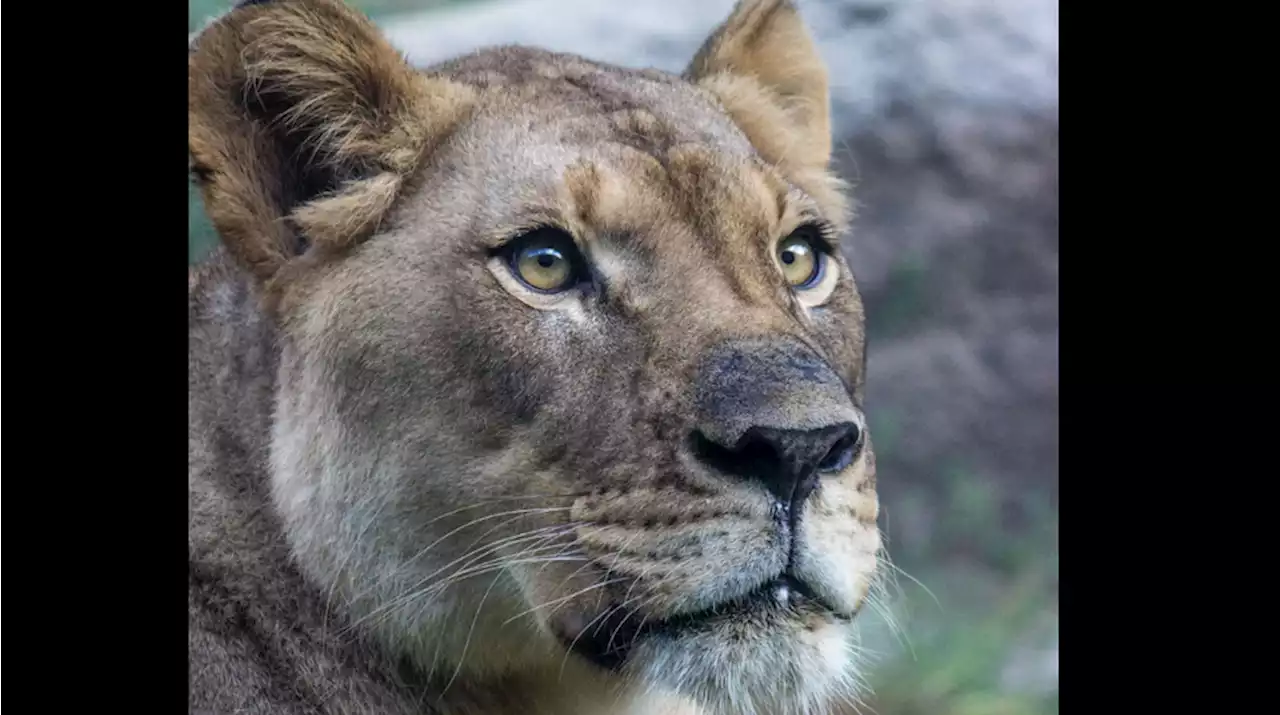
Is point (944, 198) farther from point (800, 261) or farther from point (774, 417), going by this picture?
point (774, 417)

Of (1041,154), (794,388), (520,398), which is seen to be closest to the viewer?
(794,388)

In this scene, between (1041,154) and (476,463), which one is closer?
(476,463)

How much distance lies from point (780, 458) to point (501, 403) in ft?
1.58

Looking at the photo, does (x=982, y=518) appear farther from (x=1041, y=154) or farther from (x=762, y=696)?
(x=762, y=696)

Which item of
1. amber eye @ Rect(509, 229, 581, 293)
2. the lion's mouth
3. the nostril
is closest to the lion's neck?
amber eye @ Rect(509, 229, 581, 293)

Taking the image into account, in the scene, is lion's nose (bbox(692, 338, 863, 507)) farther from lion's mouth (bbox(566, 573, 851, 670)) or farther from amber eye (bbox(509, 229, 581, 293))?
amber eye (bbox(509, 229, 581, 293))

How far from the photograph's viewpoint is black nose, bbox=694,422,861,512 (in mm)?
2018

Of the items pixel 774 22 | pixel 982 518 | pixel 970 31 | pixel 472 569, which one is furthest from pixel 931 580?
pixel 472 569

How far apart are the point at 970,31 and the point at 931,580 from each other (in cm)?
150

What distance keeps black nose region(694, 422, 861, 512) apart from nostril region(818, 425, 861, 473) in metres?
0.02

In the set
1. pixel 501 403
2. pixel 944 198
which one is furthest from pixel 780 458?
pixel 944 198

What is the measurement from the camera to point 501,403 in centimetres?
224

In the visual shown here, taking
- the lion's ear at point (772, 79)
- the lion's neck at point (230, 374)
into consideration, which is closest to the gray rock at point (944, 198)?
the lion's ear at point (772, 79)

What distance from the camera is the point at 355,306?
7.67ft
